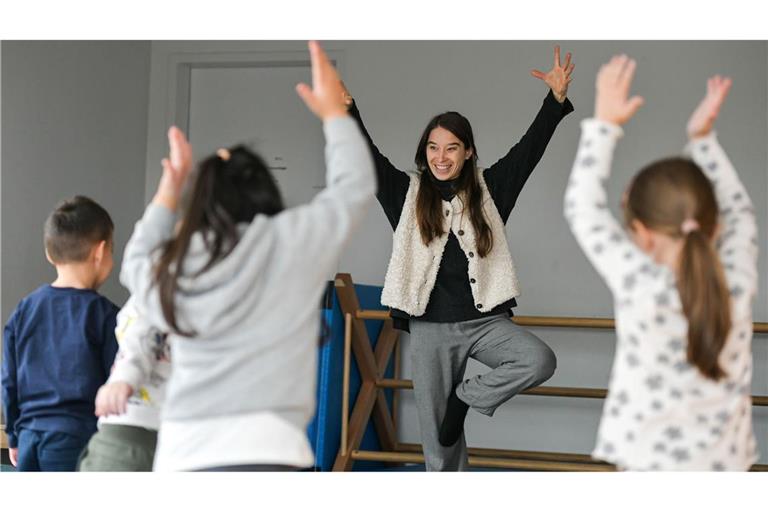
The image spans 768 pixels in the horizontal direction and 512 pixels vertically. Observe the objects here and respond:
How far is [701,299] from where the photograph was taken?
1734mm

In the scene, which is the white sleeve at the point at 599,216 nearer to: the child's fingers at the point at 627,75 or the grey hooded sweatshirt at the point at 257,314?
the child's fingers at the point at 627,75

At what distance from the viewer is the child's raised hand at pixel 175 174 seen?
192 centimetres

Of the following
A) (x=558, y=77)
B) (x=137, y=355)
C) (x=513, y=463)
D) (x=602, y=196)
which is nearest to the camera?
(x=602, y=196)

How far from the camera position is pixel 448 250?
3.13 metres

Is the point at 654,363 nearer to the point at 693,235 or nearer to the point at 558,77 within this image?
the point at 693,235

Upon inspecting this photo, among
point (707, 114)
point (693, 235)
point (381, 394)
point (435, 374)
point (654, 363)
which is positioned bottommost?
point (381, 394)

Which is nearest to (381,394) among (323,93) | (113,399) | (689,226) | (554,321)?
(554,321)

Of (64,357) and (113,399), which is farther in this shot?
(64,357)

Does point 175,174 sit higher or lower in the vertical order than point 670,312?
higher

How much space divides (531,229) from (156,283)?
3.01 m

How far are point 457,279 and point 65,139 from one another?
2117 mm

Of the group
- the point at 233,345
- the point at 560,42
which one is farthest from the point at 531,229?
the point at 233,345

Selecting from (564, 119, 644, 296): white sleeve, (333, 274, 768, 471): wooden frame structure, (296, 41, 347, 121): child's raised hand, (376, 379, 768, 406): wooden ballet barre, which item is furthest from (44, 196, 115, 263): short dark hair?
(376, 379, 768, 406): wooden ballet barre
